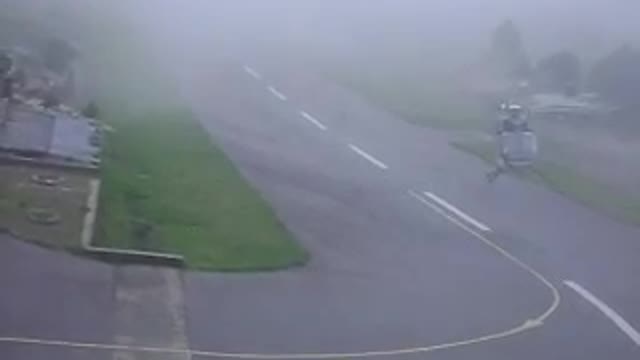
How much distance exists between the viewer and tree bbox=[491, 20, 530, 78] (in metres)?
43.9

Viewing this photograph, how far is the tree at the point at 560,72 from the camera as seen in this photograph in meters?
39.6

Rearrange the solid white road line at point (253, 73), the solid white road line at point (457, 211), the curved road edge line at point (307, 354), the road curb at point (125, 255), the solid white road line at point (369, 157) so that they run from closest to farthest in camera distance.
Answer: the curved road edge line at point (307, 354) → the road curb at point (125, 255) → the solid white road line at point (457, 211) → the solid white road line at point (369, 157) → the solid white road line at point (253, 73)

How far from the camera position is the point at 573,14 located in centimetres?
5566

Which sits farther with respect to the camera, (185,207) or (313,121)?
(313,121)

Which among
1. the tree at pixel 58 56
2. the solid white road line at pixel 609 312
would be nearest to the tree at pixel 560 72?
the tree at pixel 58 56

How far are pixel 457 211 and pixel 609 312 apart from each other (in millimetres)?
6024

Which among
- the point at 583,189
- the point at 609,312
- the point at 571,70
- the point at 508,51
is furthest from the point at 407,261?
the point at 508,51

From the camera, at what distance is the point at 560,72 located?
133 ft

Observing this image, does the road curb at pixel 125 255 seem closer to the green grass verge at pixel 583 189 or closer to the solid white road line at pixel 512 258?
the solid white road line at pixel 512 258

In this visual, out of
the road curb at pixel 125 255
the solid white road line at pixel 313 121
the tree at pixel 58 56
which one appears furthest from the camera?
the solid white road line at pixel 313 121

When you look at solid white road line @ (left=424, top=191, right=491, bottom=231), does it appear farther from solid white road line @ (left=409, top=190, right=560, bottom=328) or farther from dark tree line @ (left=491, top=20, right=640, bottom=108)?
dark tree line @ (left=491, top=20, right=640, bottom=108)

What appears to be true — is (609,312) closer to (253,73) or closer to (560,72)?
(560,72)

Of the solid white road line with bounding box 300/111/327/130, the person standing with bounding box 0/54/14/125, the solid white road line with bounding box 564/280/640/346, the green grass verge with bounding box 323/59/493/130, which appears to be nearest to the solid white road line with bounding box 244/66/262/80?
the green grass verge with bounding box 323/59/493/130

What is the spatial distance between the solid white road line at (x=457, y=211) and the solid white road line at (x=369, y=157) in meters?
2.85
